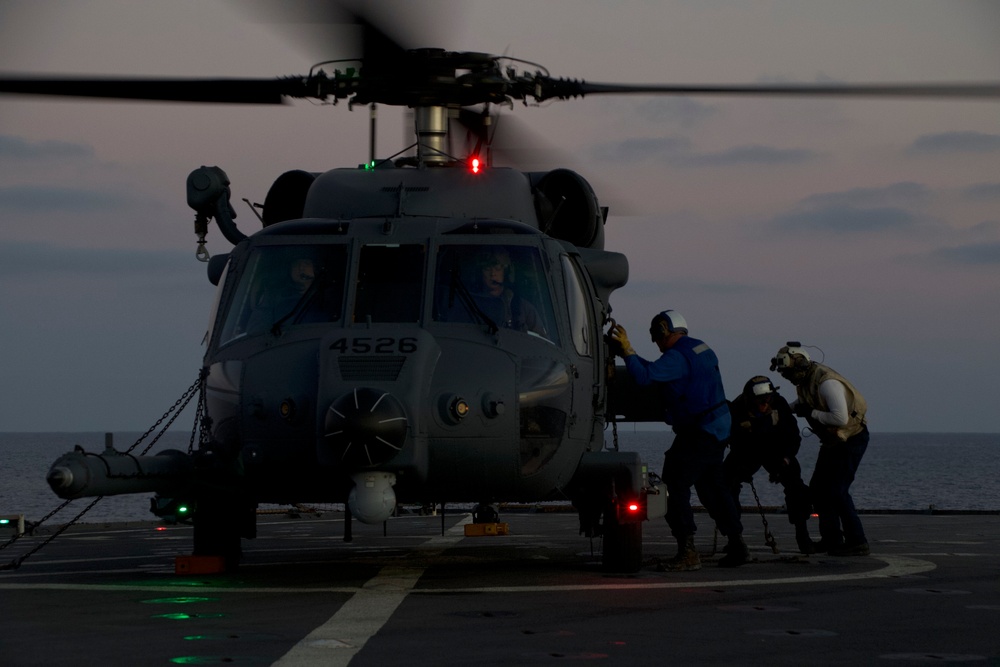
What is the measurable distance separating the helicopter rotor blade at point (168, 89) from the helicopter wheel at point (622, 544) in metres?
4.82

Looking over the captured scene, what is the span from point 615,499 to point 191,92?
5.05 meters

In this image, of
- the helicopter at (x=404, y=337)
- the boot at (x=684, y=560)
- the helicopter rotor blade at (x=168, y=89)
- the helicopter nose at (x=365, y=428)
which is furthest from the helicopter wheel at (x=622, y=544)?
the helicopter rotor blade at (x=168, y=89)

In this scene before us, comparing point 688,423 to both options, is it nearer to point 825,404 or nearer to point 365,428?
point 825,404

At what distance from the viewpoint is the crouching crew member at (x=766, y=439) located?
15.1 meters

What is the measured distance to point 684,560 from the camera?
1297 centimetres

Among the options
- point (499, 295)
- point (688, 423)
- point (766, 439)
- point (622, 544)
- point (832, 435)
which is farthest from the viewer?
point (766, 439)

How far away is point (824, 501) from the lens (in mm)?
14680

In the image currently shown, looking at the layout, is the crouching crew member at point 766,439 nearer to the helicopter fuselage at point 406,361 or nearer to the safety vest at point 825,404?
the safety vest at point 825,404

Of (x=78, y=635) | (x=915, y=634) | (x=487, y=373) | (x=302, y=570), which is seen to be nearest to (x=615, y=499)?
(x=487, y=373)

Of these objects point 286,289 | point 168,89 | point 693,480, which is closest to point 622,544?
point 693,480

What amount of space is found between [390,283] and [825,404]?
5118mm

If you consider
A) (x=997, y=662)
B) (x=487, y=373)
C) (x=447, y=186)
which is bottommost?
(x=997, y=662)

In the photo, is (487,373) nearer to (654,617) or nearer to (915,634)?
(654,617)

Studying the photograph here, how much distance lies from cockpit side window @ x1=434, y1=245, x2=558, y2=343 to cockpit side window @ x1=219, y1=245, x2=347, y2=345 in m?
0.85
